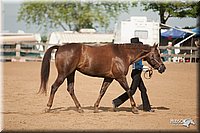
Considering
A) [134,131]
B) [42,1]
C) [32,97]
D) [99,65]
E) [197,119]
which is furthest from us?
[42,1]

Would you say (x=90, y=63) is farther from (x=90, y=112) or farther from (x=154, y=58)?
(x=154, y=58)

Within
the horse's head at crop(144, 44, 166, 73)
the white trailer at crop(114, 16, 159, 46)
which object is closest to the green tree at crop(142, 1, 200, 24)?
the white trailer at crop(114, 16, 159, 46)

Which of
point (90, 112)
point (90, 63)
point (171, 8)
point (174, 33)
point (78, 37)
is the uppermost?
point (171, 8)

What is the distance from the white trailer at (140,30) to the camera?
27.5 metres

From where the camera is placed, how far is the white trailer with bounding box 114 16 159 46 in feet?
90.2

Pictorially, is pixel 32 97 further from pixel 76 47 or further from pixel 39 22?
pixel 39 22

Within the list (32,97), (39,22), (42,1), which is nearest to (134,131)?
(32,97)

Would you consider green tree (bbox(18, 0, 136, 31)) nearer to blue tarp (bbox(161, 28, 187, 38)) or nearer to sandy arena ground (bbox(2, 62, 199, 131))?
blue tarp (bbox(161, 28, 187, 38))

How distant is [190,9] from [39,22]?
57.9 ft

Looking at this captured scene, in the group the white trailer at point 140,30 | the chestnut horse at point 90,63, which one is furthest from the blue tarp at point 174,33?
the chestnut horse at point 90,63

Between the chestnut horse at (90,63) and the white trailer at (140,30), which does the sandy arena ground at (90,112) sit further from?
the white trailer at (140,30)

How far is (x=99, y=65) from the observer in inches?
319

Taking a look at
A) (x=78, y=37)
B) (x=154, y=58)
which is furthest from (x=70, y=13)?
(x=154, y=58)

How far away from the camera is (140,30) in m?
27.6
